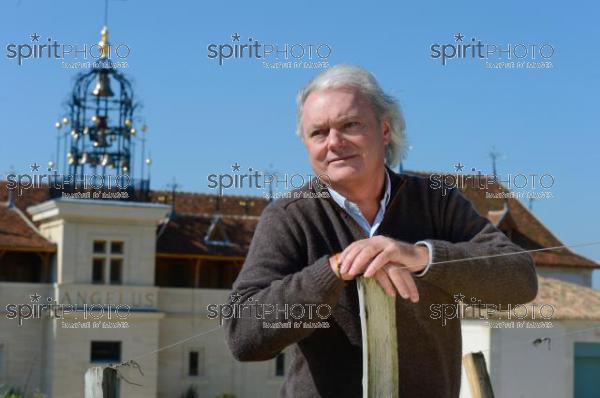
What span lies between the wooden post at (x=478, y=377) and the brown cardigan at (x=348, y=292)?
1446 millimetres

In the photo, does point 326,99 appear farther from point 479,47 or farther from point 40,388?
point 40,388

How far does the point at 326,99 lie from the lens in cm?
287

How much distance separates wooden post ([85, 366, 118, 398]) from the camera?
3713mm

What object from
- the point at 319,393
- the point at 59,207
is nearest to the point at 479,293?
the point at 319,393

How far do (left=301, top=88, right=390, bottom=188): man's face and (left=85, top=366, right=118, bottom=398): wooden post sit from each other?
1211mm

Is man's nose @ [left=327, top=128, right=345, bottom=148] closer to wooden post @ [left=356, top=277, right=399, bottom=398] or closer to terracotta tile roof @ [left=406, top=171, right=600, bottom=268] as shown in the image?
wooden post @ [left=356, top=277, right=399, bottom=398]

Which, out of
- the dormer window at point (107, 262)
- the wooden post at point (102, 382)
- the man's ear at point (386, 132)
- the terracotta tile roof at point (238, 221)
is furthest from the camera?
the terracotta tile roof at point (238, 221)

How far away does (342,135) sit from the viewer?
286 centimetres

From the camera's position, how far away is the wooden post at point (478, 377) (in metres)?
4.36

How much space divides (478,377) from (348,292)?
5.76ft

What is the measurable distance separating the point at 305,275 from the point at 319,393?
33cm

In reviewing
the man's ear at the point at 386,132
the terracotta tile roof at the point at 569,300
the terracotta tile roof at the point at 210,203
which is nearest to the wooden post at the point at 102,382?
the man's ear at the point at 386,132

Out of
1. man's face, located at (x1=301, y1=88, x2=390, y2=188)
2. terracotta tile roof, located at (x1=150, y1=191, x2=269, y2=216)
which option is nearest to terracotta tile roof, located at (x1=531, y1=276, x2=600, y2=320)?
terracotta tile roof, located at (x1=150, y1=191, x2=269, y2=216)

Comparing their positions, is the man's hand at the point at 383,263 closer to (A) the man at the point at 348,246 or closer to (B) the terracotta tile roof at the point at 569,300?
(A) the man at the point at 348,246
